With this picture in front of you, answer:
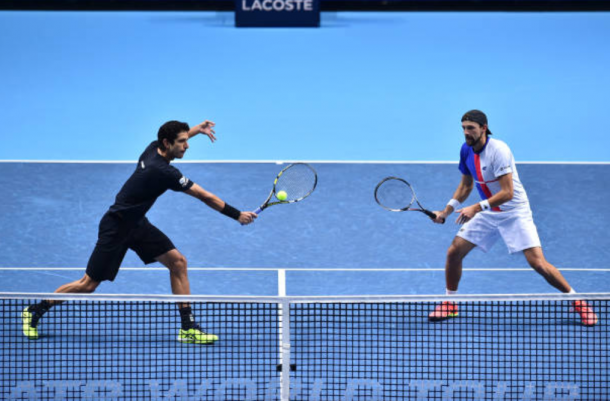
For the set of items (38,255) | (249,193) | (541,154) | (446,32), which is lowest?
(38,255)

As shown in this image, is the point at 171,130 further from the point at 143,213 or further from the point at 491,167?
the point at 491,167

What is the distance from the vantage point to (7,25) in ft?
56.5

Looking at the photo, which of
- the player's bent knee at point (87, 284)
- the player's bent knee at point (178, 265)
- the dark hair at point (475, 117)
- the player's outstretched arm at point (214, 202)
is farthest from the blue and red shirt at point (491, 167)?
the player's bent knee at point (87, 284)

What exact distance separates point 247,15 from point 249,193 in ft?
23.8

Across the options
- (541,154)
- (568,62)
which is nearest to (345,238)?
(541,154)

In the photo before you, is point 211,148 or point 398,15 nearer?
point 211,148

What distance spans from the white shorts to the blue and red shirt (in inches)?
2.8

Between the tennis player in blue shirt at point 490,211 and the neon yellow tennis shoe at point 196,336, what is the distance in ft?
5.78

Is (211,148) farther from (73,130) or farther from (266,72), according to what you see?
(266,72)

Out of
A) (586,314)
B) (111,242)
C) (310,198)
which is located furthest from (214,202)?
(310,198)

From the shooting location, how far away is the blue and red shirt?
7.34 m

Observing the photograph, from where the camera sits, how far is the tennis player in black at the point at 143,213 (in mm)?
6898

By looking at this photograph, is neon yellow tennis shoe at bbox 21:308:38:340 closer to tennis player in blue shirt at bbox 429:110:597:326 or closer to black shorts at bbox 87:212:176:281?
black shorts at bbox 87:212:176:281

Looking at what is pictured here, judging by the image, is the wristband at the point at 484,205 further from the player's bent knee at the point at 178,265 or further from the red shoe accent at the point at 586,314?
the player's bent knee at the point at 178,265
